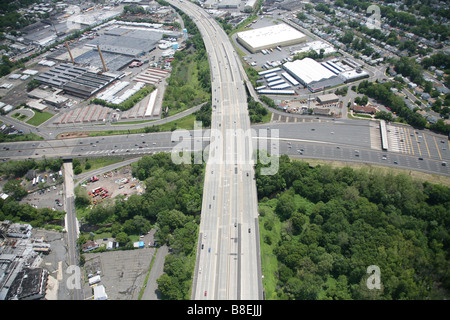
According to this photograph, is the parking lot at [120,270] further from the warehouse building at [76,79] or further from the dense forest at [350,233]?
the warehouse building at [76,79]

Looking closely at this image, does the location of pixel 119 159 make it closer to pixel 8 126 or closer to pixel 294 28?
pixel 8 126

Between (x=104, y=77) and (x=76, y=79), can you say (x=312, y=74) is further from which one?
(x=76, y=79)

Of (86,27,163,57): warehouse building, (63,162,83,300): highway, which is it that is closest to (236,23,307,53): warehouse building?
(86,27,163,57): warehouse building

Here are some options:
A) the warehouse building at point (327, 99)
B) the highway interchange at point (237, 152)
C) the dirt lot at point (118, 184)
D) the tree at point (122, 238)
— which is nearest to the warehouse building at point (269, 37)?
the highway interchange at point (237, 152)

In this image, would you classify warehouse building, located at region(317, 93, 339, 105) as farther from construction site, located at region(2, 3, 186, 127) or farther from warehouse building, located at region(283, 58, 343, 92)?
construction site, located at region(2, 3, 186, 127)

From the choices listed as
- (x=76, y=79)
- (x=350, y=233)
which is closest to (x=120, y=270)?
(x=350, y=233)

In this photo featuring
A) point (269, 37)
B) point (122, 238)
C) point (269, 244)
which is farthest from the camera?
point (269, 37)

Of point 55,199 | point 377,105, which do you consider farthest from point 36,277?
point 377,105
